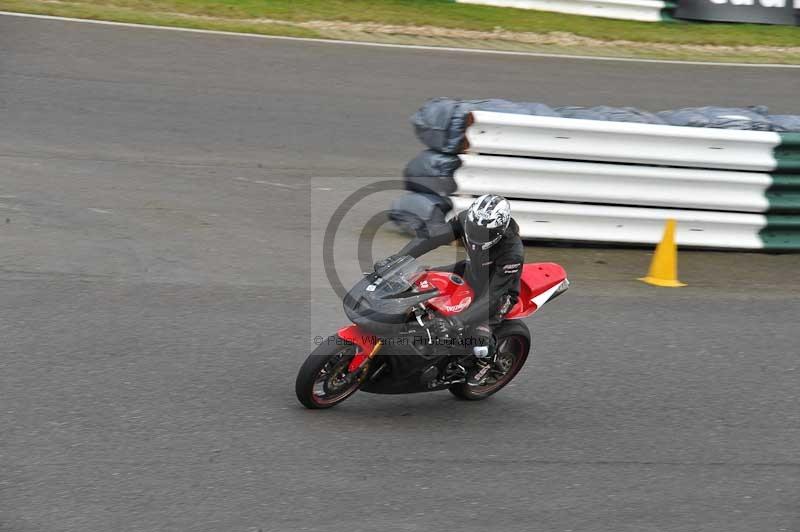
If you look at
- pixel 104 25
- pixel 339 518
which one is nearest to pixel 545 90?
pixel 104 25

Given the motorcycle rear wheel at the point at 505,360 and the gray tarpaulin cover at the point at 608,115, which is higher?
the gray tarpaulin cover at the point at 608,115

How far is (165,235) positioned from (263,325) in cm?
220

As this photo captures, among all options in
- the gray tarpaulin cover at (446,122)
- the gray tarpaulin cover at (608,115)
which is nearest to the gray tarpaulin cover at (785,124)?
the gray tarpaulin cover at (608,115)

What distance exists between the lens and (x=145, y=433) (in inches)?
244

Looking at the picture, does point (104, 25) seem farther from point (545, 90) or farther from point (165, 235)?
point (165, 235)

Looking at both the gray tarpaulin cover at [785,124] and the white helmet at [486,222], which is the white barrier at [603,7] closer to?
the gray tarpaulin cover at [785,124]

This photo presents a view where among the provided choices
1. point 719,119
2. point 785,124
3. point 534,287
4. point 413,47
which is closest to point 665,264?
point 719,119

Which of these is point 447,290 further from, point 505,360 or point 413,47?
point 413,47

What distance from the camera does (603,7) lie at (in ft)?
67.7

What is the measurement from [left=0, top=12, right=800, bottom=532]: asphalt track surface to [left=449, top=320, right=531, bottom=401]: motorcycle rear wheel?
0.11 m

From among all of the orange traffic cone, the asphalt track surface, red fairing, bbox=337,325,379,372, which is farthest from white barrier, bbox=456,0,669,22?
red fairing, bbox=337,325,379,372

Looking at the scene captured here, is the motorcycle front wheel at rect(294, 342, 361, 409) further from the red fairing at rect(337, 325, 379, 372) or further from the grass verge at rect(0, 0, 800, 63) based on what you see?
the grass verge at rect(0, 0, 800, 63)

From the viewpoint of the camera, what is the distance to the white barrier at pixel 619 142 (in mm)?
10148

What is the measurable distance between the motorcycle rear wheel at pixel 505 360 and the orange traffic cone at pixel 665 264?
2.86 m
